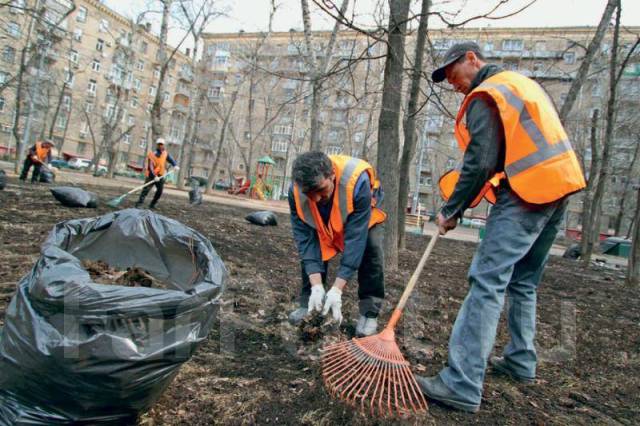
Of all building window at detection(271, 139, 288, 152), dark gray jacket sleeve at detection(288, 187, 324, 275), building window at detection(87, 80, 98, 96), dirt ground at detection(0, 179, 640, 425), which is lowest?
dirt ground at detection(0, 179, 640, 425)

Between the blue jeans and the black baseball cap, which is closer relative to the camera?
the blue jeans

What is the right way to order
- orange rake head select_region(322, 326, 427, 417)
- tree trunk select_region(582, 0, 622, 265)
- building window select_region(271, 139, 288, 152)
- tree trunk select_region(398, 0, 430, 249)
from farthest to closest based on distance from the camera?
1. building window select_region(271, 139, 288, 152)
2. tree trunk select_region(582, 0, 622, 265)
3. tree trunk select_region(398, 0, 430, 249)
4. orange rake head select_region(322, 326, 427, 417)

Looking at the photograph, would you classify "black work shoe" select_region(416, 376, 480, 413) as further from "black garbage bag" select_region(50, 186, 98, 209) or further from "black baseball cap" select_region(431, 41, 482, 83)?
"black garbage bag" select_region(50, 186, 98, 209)

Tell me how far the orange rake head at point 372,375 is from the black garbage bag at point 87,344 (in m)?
0.58

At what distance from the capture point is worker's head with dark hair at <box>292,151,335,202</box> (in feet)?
6.42

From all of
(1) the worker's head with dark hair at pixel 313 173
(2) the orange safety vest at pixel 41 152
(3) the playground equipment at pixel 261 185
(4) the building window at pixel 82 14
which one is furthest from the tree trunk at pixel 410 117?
(4) the building window at pixel 82 14

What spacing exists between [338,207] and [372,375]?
0.81m

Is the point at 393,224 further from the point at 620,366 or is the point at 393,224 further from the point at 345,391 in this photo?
the point at 345,391

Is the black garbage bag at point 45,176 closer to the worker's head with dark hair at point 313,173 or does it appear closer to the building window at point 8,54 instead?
the building window at point 8,54

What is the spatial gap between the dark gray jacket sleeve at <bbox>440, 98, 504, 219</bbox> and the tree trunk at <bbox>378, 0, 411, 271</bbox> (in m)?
2.82

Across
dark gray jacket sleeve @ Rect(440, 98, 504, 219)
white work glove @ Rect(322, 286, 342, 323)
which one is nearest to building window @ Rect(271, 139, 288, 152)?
white work glove @ Rect(322, 286, 342, 323)

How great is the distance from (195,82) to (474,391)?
63.8ft

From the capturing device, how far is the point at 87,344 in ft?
3.98

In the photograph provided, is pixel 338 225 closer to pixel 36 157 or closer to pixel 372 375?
pixel 372 375
